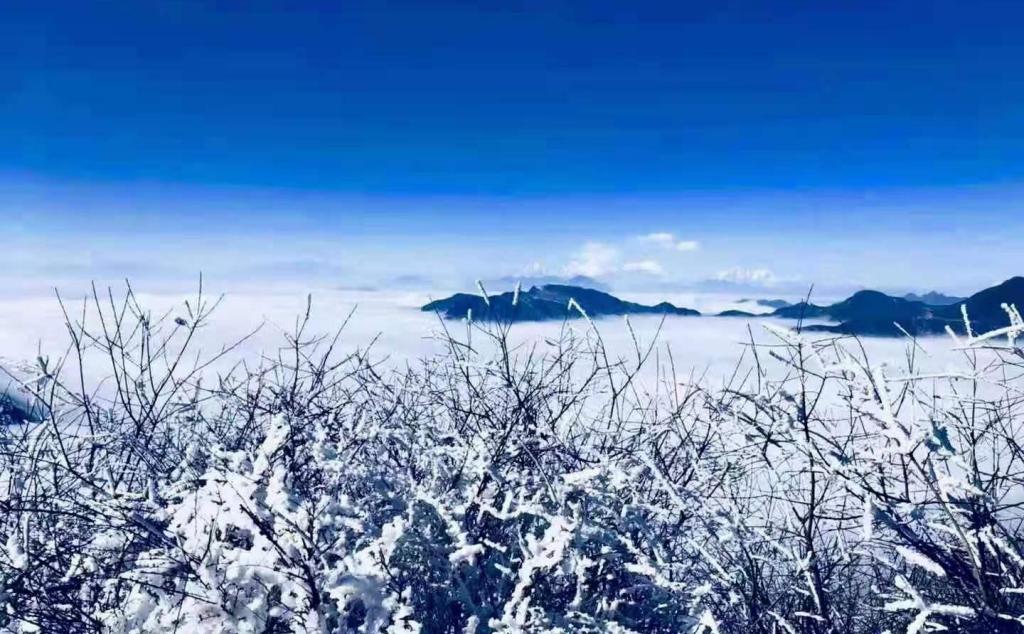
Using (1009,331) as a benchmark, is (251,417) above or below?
below

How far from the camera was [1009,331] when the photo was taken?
3043mm

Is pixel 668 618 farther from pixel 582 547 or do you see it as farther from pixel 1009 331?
pixel 1009 331

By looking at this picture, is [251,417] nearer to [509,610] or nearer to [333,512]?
[333,512]

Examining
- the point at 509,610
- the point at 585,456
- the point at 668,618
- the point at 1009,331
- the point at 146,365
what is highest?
the point at 1009,331

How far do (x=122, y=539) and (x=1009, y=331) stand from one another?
182 inches

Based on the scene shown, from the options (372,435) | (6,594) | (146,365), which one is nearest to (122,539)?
(6,594)

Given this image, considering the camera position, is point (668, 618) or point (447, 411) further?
point (447, 411)

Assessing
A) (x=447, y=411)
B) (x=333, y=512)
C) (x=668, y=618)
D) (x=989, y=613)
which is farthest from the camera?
(x=447, y=411)

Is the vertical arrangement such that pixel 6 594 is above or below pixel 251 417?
below

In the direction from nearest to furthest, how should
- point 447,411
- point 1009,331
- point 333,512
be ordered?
point 1009,331, point 333,512, point 447,411

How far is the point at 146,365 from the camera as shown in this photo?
5820mm

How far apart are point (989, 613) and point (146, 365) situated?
5851 mm

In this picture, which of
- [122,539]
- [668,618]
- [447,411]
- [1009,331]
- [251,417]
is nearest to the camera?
[1009,331]

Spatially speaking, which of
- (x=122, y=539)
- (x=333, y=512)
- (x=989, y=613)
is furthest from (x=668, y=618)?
(x=122, y=539)
